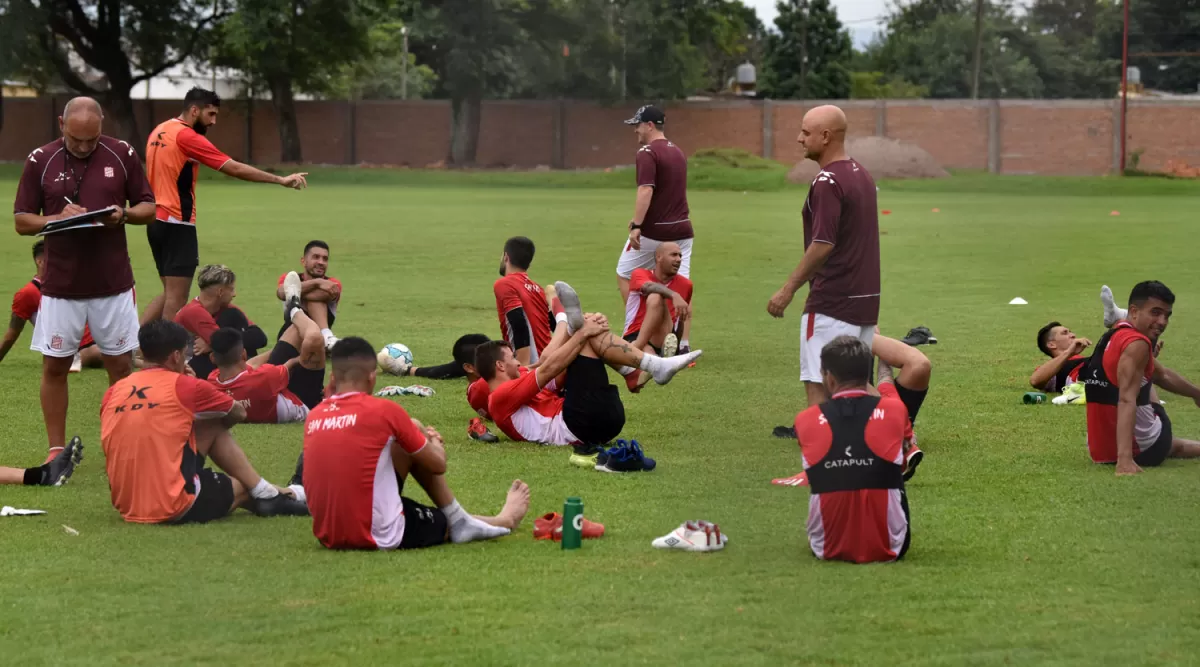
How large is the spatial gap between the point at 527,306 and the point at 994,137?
55941 millimetres

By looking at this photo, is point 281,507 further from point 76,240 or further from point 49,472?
point 76,240

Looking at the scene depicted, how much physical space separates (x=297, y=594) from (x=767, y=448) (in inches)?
173

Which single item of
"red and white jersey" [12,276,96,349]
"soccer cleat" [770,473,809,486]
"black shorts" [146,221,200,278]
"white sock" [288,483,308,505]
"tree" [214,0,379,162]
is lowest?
"soccer cleat" [770,473,809,486]

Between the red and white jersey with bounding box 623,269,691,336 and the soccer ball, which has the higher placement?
the red and white jersey with bounding box 623,269,691,336

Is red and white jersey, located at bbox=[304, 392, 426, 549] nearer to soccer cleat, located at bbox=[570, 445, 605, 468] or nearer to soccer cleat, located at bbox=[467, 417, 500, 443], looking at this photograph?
soccer cleat, located at bbox=[570, 445, 605, 468]

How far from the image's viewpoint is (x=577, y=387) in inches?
380

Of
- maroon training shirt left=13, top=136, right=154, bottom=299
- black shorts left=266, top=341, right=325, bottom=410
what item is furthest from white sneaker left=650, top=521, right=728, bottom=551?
black shorts left=266, top=341, right=325, bottom=410

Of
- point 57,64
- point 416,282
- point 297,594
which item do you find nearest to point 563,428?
point 297,594

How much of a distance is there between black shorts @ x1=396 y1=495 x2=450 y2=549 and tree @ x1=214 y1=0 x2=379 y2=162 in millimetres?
54159

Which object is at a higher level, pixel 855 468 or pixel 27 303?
pixel 27 303

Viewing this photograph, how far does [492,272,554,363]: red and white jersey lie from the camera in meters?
12.1

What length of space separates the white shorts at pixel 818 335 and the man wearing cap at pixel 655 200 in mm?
4978

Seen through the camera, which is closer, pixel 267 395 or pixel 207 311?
pixel 267 395

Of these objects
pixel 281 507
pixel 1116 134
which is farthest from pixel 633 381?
pixel 1116 134
